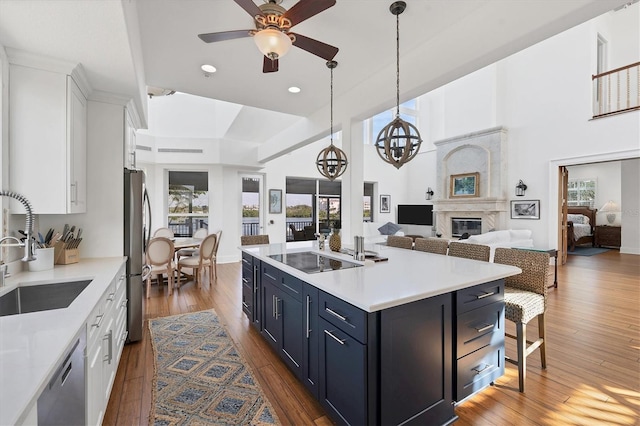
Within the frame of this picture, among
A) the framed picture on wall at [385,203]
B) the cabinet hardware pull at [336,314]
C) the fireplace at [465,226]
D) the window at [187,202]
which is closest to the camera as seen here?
the cabinet hardware pull at [336,314]

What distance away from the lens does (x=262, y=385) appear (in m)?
2.29

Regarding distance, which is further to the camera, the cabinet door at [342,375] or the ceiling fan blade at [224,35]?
the ceiling fan blade at [224,35]

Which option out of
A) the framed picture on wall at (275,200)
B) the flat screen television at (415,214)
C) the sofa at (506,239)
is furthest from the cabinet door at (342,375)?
the flat screen television at (415,214)

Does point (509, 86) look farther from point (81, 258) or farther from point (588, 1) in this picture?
point (81, 258)

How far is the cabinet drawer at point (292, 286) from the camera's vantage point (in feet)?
7.20

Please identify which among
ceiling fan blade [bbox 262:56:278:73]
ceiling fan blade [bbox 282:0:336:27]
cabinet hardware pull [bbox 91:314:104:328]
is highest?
ceiling fan blade [bbox 282:0:336:27]

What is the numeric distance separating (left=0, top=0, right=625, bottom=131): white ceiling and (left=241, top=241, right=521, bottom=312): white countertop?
174cm

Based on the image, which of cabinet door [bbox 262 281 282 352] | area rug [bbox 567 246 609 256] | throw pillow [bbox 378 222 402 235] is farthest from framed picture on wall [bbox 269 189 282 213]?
area rug [bbox 567 246 609 256]

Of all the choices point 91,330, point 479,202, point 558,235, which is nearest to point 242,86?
point 91,330

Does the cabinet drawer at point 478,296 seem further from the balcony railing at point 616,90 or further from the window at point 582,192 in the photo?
the window at point 582,192

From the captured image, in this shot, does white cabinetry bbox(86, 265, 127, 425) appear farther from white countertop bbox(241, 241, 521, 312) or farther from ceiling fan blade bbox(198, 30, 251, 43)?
ceiling fan blade bbox(198, 30, 251, 43)

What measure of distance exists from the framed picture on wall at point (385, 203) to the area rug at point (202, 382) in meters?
7.82

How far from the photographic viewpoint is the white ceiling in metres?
1.85

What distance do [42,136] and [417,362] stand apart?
121 inches
